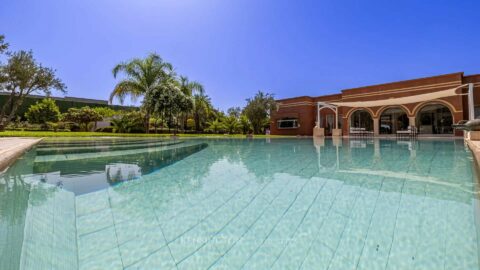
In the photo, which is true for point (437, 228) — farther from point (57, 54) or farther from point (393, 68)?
point (393, 68)

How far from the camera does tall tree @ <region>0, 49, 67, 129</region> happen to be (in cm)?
1702

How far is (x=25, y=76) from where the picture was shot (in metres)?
17.4

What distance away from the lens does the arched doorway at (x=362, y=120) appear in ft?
73.7

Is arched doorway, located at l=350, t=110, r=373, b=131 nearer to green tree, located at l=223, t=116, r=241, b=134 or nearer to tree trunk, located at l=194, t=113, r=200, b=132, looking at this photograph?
green tree, located at l=223, t=116, r=241, b=134

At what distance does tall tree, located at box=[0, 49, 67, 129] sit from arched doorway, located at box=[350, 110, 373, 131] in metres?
25.5

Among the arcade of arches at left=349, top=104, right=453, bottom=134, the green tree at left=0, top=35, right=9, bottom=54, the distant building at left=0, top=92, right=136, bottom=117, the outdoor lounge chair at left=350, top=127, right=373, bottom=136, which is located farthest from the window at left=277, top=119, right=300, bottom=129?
the distant building at left=0, top=92, right=136, bottom=117

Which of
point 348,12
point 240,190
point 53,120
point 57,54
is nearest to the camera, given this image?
point 240,190

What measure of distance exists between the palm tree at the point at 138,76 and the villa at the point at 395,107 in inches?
561

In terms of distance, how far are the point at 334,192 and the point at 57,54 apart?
882 inches

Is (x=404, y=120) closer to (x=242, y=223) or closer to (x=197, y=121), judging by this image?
(x=197, y=121)

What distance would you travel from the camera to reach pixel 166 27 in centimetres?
1695

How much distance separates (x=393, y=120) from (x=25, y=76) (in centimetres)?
2914

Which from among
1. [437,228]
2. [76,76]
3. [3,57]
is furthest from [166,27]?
[437,228]

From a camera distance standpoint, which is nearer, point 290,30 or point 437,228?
point 437,228
